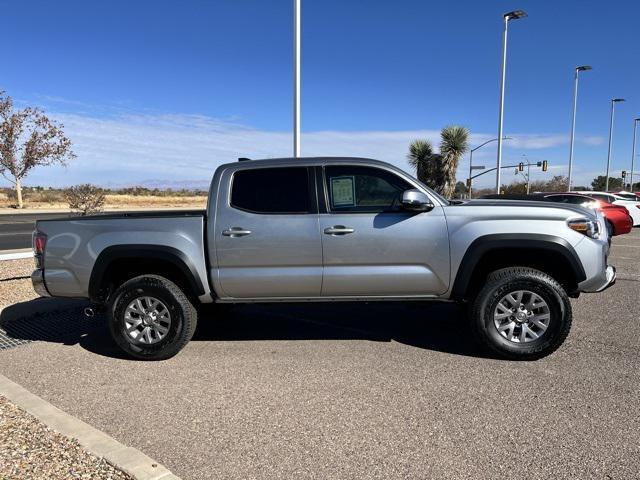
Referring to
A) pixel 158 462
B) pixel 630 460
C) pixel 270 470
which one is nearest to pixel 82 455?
pixel 158 462

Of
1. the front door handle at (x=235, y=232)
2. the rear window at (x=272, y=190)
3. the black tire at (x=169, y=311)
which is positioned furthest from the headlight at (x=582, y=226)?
the black tire at (x=169, y=311)

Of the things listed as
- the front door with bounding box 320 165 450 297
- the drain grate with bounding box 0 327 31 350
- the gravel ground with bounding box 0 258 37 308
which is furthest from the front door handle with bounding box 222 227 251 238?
the gravel ground with bounding box 0 258 37 308

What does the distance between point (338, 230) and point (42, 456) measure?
116 inches

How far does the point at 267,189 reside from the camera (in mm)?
5207

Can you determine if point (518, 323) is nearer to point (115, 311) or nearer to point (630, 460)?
point (630, 460)

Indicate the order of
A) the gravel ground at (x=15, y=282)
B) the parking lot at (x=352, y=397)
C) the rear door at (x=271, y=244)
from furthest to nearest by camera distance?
the gravel ground at (x=15, y=282) → the rear door at (x=271, y=244) → the parking lot at (x=352, y=397)

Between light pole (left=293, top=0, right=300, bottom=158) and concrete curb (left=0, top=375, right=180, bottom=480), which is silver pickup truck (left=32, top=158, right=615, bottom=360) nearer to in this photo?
concrete curb (left=0, top=375, right=180, bottom=480)

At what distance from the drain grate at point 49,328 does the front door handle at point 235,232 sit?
2290mm

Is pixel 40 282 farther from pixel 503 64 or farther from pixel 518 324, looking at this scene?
pixel 503 64

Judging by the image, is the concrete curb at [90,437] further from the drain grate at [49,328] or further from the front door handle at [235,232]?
the front door handle at [235,232]

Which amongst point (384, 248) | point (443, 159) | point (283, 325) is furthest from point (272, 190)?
point (443, 159)

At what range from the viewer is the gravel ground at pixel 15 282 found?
711cm

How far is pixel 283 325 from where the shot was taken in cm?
632

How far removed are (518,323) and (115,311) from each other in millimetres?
3892
